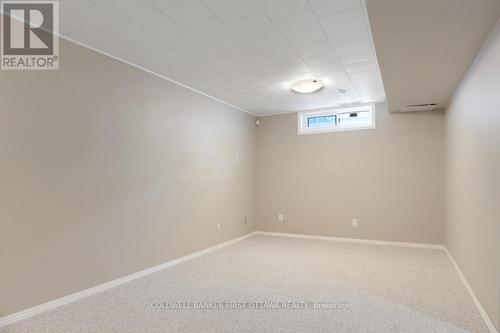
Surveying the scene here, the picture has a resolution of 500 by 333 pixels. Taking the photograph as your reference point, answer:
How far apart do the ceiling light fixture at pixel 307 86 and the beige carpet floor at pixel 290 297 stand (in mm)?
2514

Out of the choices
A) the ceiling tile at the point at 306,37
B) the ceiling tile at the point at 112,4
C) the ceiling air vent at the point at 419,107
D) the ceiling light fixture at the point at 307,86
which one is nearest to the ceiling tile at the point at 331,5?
the ceiling tile at the point at 306,37

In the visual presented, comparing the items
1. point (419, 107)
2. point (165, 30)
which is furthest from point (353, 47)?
point (419, 107)

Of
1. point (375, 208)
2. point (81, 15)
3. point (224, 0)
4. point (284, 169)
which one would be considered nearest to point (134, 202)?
point (81, 15)

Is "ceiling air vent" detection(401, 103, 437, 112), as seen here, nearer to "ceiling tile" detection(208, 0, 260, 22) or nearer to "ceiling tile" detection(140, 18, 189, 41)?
"ceiling tile" detection(208, 0, 260, 22)

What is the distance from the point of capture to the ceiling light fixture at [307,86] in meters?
4.36

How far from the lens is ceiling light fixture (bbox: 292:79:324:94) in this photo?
436 centimetres

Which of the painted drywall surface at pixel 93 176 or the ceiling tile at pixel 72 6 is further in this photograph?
the painted drywall surface at pixel 93 176

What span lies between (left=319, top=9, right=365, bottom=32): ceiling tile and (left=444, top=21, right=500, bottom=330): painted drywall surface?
3.28 ft

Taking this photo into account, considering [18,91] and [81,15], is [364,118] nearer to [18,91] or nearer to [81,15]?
[81,15]

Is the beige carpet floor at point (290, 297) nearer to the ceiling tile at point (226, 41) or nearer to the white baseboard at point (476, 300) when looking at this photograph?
the white baseboard at point (476, 300)

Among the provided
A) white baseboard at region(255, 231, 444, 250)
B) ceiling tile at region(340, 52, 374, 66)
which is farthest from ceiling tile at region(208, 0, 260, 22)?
white baseboard at region(255, 231, 444, 250)

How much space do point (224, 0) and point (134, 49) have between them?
139cm

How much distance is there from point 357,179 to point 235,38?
12.2ft

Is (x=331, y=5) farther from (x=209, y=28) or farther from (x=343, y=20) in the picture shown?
(x=209, y=28)
